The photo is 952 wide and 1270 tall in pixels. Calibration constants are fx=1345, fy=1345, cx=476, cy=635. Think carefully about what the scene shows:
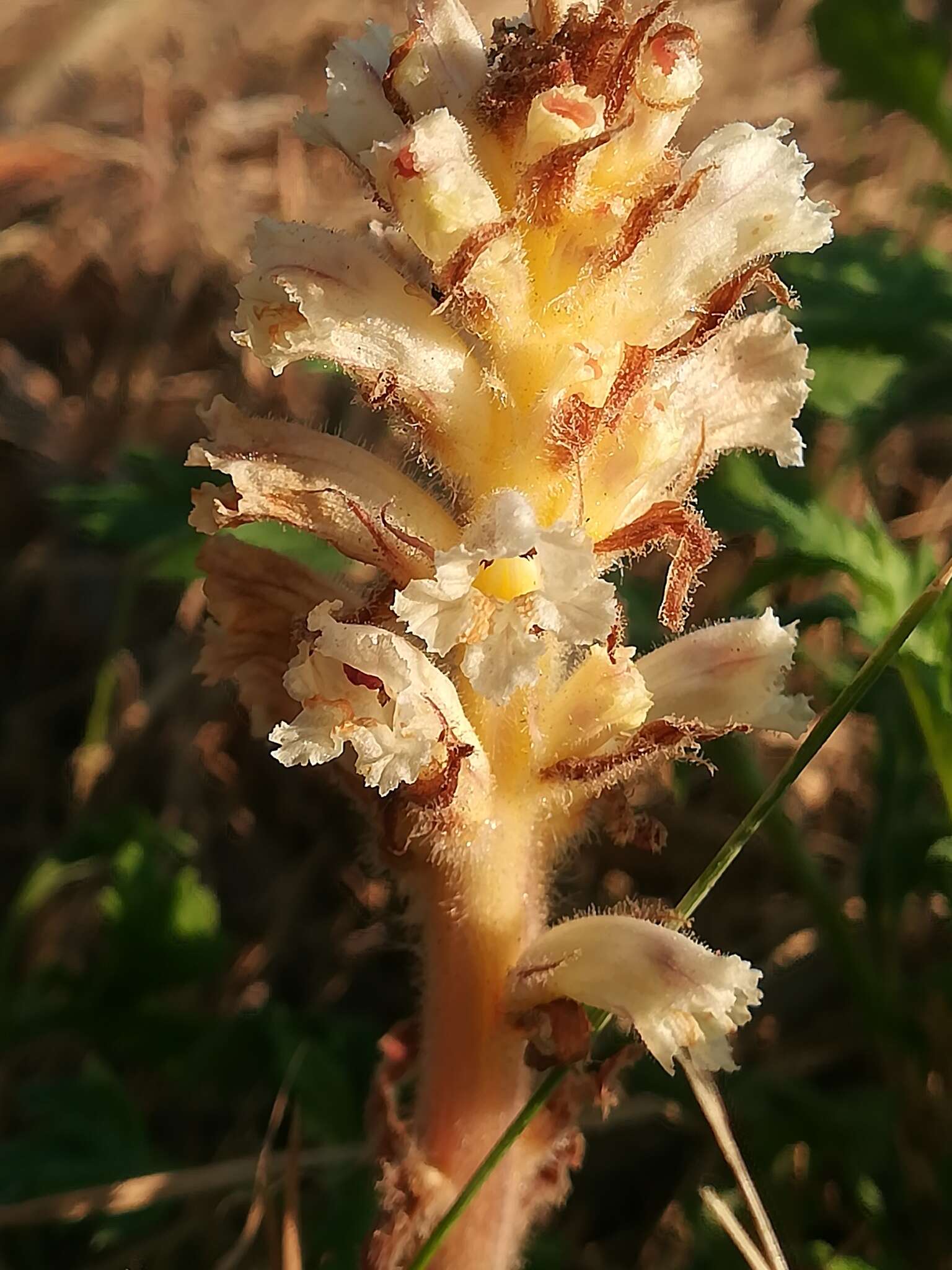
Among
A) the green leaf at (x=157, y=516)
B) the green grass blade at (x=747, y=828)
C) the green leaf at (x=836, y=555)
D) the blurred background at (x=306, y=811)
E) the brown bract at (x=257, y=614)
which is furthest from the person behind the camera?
the green leaf at (x=157, y=516)

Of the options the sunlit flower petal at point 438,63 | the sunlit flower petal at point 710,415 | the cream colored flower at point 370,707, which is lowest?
the cream colored flower at point 370,707

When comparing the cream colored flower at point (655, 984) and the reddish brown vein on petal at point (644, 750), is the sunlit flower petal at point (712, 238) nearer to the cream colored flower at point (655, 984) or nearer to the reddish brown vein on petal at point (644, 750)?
the reddish brown vein on petal at point (644, 750)

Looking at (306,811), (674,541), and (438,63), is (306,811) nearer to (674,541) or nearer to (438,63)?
(674,541)

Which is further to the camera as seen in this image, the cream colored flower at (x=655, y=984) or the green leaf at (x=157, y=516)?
the green leaf at (x=157, y=516)

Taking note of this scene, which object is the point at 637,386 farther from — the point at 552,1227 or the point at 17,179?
the point at 17,179

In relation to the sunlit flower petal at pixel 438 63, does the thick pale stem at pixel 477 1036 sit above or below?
below

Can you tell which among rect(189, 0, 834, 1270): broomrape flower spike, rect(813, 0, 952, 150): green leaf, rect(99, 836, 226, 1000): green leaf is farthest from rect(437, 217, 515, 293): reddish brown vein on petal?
rect(813, 0, 952, 150): green leaf

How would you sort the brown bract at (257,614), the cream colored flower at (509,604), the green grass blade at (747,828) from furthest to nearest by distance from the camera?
1. the brown bract at (257,614)
2. the green grass blade at (747,828)
3. the cream colored flower at (509,604)

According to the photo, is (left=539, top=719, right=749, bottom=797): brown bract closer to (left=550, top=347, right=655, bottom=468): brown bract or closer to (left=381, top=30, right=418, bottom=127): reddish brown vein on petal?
(left=550, top=347, right=655, bottom=468): brown bract

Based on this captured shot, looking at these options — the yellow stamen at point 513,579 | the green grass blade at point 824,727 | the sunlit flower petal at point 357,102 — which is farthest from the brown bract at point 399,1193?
the sunlit flower petal at point 357,102

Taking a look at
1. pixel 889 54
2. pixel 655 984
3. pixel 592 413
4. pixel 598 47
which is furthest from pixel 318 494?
pixel 889 54
